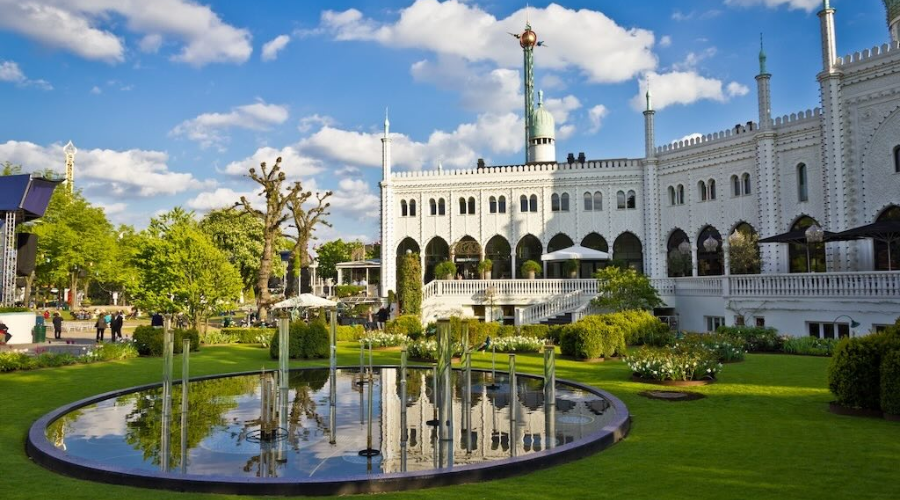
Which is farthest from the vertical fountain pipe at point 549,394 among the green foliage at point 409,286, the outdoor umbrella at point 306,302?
the outdoor umbrella at point 306,302

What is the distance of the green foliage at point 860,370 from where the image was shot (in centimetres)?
1049

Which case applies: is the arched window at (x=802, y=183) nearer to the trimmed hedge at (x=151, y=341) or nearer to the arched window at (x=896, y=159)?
the arched window at (x=896, y=159)

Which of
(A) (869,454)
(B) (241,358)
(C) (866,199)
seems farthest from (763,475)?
(C) (866,199)

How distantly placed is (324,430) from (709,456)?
6.09 m

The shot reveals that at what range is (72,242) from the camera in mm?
52438

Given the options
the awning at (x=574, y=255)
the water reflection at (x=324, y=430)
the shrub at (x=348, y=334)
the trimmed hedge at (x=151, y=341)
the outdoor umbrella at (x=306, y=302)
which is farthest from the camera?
the awning at (x=574, y=255)

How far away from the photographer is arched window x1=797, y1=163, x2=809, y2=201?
3334 cm

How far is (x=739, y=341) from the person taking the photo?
20750 mm

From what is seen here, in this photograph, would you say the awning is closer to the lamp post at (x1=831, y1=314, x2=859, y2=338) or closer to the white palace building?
the white palace building

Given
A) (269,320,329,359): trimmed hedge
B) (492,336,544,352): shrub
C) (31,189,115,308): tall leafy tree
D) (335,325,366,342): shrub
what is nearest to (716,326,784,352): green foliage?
(492,336,544,352): shrub

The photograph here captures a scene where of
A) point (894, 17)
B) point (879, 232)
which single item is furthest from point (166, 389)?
point (894, 17)

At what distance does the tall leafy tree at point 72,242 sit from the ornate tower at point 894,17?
59760 mm

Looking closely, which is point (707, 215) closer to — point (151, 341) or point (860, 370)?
point (860, 370)

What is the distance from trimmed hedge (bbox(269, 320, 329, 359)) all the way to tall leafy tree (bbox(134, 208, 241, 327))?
813cm
